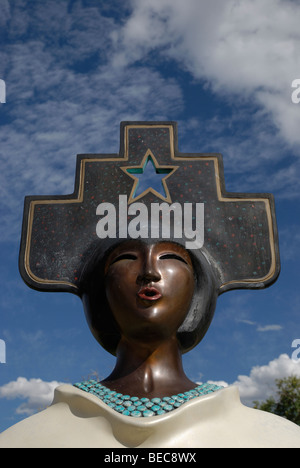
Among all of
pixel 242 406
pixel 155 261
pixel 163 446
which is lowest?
pixel 163 446

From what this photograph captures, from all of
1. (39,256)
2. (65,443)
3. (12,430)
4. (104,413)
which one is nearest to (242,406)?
(104,413)

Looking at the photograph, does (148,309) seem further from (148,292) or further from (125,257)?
(125,257)

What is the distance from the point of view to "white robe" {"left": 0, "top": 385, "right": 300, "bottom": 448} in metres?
2.40

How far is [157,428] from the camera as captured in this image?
7.85 ft

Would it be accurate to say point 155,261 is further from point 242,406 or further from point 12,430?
point 12,430

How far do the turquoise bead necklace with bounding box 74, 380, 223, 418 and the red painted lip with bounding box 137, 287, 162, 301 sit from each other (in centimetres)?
A: 54

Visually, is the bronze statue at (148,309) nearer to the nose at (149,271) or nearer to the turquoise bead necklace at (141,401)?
the nose at (149,271)

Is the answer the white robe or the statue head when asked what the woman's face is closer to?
the statue head

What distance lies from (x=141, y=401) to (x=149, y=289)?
613 millimetres

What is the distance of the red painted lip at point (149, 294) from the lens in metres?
2.90

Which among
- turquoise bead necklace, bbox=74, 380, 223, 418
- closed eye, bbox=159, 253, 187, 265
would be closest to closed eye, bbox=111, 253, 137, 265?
closed eye, bbox=159, 253, 187, 265

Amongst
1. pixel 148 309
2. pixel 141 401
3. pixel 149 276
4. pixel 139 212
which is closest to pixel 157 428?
pixel 141 401

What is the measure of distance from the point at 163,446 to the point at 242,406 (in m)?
0.60

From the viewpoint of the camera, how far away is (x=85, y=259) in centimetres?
333
